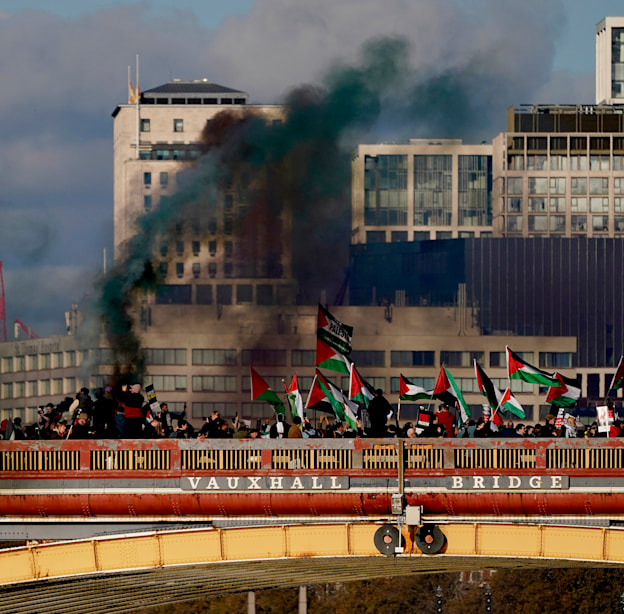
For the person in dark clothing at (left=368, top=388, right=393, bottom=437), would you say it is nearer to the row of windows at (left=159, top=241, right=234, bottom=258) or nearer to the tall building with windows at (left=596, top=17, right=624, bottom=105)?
the row of windows at (left=159, top=241, right=234, bottom=258)

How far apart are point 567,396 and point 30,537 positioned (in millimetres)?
17787

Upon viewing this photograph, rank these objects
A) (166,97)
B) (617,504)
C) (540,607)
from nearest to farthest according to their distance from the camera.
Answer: (617,504)
(540,607)
(166,97)

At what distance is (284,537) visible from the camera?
111 feet

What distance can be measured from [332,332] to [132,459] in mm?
9933

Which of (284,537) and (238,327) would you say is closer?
(284,537)

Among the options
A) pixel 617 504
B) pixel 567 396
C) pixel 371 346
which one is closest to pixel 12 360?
pixel 371 346

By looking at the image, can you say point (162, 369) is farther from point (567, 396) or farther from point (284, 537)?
point (284, 537)

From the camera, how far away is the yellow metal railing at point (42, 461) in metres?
36.2

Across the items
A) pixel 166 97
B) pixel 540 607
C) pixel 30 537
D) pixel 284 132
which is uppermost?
pixel 166 97

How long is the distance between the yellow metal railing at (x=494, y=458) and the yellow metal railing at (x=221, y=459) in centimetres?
469

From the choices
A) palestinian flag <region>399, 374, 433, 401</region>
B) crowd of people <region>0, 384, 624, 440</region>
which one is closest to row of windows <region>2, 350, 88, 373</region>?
palestinian flag <region>399, 374, 433, 401</region>

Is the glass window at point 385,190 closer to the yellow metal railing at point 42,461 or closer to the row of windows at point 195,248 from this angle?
the row of windows at point 195,248

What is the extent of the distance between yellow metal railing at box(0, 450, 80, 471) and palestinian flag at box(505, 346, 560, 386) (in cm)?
1570

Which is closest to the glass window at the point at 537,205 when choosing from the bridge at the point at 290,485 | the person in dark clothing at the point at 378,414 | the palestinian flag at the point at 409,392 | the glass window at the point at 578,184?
the glass window at the point at 578,184
